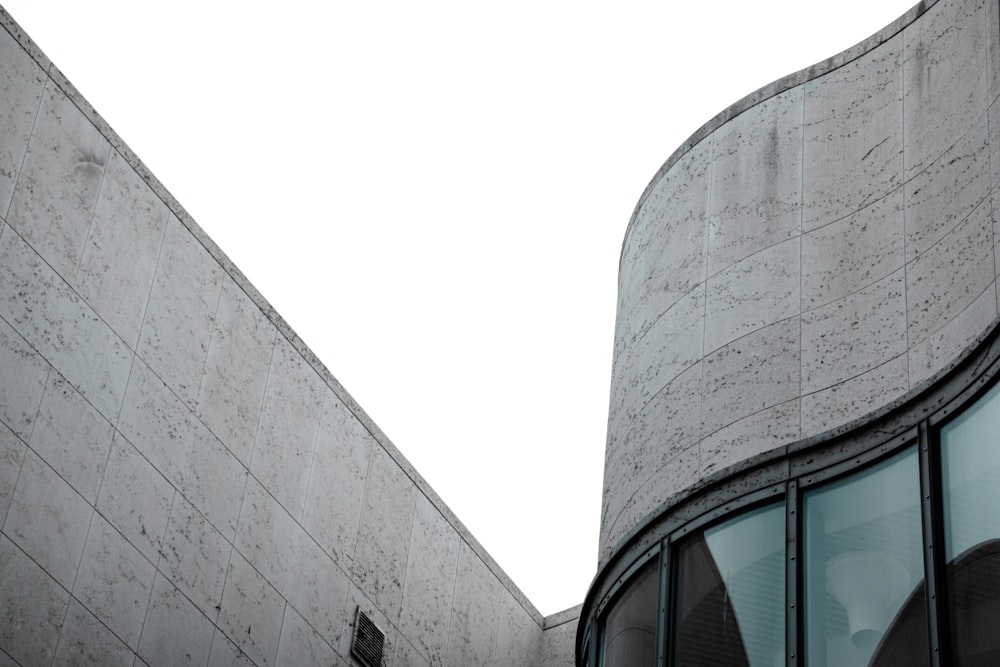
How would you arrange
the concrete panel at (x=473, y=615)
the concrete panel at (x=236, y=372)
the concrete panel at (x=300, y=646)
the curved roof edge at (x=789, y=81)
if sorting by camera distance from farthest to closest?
the concrete panel at (x=473, y=615)
the concrete panel at (x=300, y=646)
the concrete panel at (x=236, y=372)
the curved roof edge at (x=789, y=81)

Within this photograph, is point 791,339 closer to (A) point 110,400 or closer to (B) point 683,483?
(B) point 683,483

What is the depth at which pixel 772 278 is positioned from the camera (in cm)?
1278

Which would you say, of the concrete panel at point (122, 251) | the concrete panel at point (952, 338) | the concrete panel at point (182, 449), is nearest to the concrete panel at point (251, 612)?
the concrete panel at point (182, 449)

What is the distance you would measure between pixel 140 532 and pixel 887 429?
372 inches

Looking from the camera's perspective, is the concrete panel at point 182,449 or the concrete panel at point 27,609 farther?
the concrete panel at point 182,449

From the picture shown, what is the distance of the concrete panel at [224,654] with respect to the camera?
1683 cm

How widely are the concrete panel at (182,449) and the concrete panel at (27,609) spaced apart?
2.17 meters

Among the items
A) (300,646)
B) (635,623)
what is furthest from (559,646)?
(635,623)

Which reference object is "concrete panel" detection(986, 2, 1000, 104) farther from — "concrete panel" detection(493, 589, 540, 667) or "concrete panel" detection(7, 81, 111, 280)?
"concrete panel" detection(493, 589, 540, 667)

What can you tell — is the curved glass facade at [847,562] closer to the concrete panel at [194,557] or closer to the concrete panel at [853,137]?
the concrete panel at [853,137]

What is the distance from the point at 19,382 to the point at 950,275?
9562 mm

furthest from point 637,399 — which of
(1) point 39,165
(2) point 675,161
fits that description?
(1) point 39,165

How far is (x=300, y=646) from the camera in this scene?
18.4 m

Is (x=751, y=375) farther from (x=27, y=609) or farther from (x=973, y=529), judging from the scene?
(x=27, y=609)
